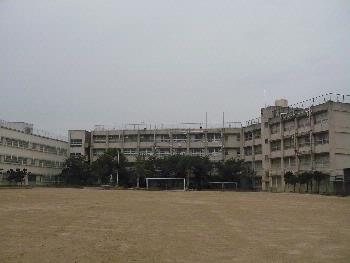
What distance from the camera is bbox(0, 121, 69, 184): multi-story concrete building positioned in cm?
6116

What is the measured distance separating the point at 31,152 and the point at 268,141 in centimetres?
3516

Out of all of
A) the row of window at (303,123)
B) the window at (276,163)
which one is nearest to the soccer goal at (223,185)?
the window at (276,163)

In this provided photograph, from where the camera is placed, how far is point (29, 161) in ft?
222

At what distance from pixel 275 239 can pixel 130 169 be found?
59.8m

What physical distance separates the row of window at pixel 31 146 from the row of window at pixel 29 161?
5.39ft

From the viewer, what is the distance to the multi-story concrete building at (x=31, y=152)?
6116 centimetres

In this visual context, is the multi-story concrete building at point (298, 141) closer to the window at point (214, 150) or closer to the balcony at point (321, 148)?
the balcony at point (321, 148)

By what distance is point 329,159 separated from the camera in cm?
4941

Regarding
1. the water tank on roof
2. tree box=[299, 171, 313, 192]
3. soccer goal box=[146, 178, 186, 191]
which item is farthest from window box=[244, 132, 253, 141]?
tree box=[299, 171, 313, 192]

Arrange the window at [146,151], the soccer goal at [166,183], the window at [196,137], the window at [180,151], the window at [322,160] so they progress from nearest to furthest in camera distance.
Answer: the window at [322,160] < the soccer goal at [166,183] < the window at [196,137] < the window at [180,151] < the window at [146,151]

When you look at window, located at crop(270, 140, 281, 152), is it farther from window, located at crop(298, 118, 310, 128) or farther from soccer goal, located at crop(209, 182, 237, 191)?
soccer goal, located at crop(209, 182, 237, 191)

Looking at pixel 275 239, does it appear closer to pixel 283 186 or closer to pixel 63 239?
pixel 63 239

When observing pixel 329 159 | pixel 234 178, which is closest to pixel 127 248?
pixel 329 159

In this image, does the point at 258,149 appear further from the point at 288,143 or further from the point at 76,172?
the point at 76,172
